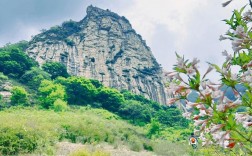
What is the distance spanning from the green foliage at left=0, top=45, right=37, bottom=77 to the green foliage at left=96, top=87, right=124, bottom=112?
9.52 m

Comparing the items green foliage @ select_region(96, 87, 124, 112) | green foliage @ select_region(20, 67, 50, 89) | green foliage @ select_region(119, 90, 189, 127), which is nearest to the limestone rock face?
green foliage @ select_region(119, 90, 189, 127)

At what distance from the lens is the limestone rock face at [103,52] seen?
177ft

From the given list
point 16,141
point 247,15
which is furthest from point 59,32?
point 247,15

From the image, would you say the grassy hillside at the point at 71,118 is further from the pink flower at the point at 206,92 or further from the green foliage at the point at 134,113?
the pink flower at the point at 206,92

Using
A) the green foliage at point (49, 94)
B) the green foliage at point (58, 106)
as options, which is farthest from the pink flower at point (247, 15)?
the green foliage at point (49, 94)

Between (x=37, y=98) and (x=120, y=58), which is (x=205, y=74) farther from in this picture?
(x=120, y=58)

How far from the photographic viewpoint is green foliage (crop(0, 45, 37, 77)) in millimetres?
40062

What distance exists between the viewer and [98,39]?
59438mm

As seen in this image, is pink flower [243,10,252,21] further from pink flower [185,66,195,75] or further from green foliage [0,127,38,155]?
green foliage [0,127,38,155]

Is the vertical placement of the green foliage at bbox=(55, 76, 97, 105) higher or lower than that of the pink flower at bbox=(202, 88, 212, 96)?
higher

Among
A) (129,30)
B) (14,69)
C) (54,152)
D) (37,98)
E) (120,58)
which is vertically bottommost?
(54,152)

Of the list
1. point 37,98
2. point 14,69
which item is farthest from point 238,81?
point 14,69

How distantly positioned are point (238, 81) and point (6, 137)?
13221 mm

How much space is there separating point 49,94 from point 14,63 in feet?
31.0
